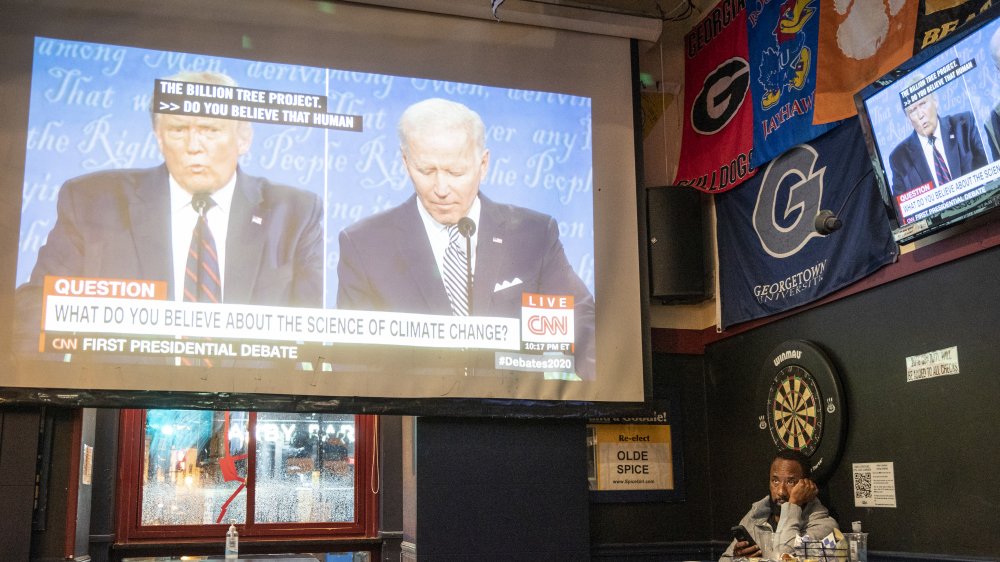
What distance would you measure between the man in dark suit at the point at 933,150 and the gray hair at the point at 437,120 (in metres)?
2.30

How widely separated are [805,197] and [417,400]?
225 cm

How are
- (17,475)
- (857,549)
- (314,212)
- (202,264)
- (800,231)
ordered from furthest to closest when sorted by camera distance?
(314,212) → (800,231) → (202,264) → (17,475) → (857,549)

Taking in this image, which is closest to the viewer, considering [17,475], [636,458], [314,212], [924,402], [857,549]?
[857,549]

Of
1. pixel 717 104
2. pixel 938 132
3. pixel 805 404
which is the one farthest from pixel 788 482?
pixel 717 104

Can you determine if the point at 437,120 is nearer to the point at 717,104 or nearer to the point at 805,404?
the point at 717,104

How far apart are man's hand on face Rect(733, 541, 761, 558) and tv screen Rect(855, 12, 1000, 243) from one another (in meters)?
1.38

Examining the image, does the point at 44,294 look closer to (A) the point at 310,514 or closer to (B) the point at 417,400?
(B) the point at 417,400

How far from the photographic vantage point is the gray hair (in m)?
5.05

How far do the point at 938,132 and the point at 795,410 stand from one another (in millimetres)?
1699

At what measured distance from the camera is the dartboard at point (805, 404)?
4352 millimetres

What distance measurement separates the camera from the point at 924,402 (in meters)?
3.88

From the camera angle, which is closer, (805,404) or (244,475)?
(805,404)

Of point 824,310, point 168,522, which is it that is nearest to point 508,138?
point 824,310

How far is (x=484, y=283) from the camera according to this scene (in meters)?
4.96
